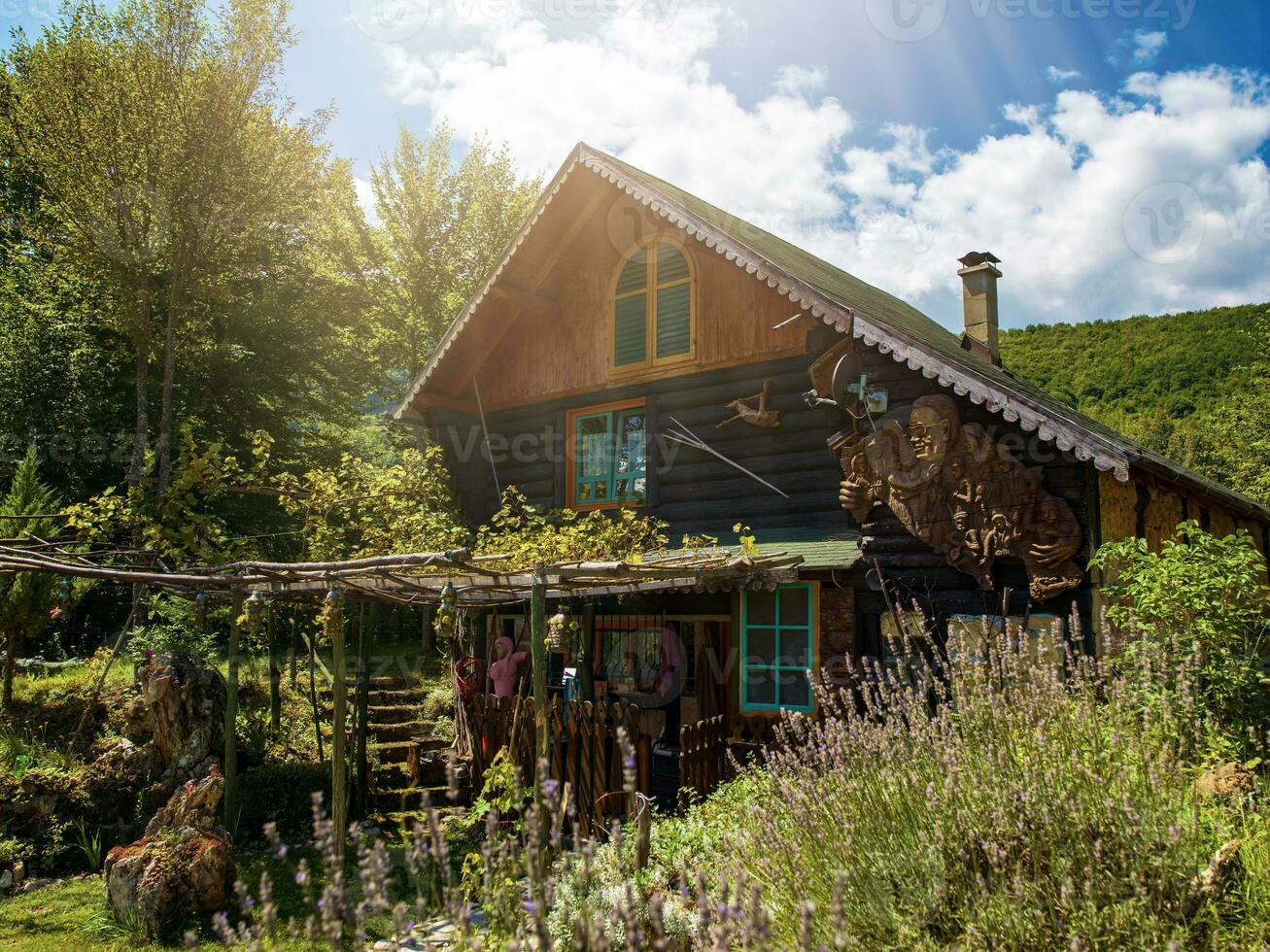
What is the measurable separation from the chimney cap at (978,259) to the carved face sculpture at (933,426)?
7756mm

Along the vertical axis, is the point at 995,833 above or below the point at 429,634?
above

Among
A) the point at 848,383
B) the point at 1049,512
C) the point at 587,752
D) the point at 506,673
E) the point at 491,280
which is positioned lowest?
the point at 587,752

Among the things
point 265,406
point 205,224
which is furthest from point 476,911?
point 265,406

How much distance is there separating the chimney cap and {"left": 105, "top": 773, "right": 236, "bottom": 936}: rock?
14542mm

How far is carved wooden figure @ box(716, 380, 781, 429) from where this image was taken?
37.6 ft

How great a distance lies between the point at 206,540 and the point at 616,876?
9370 millimetres

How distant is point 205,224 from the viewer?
17.8 metres

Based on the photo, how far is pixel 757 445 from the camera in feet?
38.5

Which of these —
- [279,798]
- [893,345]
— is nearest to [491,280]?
[893,345]

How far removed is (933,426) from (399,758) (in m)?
8.91

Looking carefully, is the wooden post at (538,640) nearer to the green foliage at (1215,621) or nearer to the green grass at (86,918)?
the green grass at (86,918)

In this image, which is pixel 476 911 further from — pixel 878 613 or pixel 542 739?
pixel 878 613

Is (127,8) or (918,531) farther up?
(127,8)

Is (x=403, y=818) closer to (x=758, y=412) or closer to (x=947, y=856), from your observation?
(x=758, y=412)
